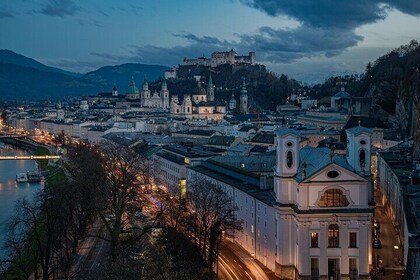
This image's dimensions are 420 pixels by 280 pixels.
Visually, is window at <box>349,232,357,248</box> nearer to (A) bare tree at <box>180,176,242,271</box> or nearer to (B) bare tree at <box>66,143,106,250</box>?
(A) bare tree at <box>180,176,242,271</box>

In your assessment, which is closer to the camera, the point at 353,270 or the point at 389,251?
the point at 353,270

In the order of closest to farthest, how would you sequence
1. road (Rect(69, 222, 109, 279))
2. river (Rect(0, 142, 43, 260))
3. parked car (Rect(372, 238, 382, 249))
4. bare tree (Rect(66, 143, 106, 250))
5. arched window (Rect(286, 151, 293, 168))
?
arched window (Rect(286, 151, 293, 168))
road (Rect(69, 222, 109, 279))
parked car (Rect(372, 238, 382, 249))
bare tree (Rect(66, 143, 106, 250))
river (Rect(0, 142, 43, 260))

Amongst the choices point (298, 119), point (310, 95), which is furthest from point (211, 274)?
point (310, 95)

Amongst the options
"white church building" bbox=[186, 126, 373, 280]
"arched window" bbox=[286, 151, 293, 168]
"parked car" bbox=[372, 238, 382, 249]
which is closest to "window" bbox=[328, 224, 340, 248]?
"white church building" bbox=[186, 126, 373, 280]

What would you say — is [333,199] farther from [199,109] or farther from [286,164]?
[199,109]

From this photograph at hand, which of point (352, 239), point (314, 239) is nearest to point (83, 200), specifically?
point (314, 239)

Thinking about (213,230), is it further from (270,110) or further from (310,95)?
(310,95)
